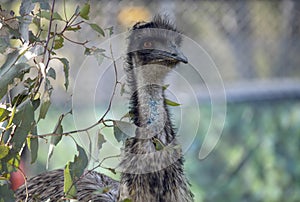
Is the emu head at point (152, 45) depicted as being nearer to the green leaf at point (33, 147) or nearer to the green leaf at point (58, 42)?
the green leaf at point (58, 42)

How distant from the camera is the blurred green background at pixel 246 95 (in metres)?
5.50

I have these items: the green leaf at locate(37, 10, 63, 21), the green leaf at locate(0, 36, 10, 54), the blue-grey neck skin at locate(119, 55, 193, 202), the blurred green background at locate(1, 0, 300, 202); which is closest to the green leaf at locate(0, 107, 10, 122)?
the green leaf at locate(0, 36, 10, 54)

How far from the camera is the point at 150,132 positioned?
277 centimetres

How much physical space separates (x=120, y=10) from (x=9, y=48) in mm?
2771

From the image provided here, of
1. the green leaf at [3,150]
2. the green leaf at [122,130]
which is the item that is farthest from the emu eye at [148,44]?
the green leaf at [3,150]

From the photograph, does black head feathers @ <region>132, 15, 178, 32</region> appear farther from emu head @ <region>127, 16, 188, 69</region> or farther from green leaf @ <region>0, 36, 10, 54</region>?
green leaf @ <region>0, 36, 10, 54</region>

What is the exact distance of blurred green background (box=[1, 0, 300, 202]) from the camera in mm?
5504

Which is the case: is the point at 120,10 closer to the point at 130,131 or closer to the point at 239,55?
the point at 239,55

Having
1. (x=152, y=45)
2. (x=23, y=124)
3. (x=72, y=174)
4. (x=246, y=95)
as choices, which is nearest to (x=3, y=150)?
(x=23, y=124)

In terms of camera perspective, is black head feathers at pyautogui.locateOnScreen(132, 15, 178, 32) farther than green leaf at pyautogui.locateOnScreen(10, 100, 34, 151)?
Yes

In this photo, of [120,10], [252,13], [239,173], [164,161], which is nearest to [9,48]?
[164,161]

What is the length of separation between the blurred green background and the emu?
7.19 feet

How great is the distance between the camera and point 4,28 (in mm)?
2383

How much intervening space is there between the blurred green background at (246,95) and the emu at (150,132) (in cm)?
219
